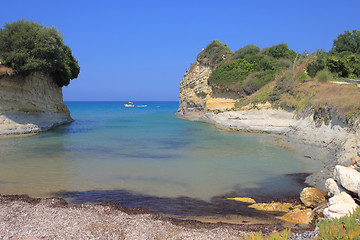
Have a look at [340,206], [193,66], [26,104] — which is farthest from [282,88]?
[193,66]

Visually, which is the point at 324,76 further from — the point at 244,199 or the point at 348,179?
the point at 244,199

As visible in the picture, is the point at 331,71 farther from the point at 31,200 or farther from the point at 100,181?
the point at 31,200

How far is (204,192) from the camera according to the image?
855cm

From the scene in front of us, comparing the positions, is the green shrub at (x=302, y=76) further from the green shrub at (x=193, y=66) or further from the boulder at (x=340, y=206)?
the green shrub at (x=193, y=66)

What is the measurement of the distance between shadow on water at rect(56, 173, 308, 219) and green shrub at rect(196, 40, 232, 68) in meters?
32.1

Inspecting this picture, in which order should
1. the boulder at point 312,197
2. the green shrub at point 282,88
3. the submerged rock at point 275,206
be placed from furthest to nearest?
the green shrub at point 282,88
the boulder at point 312,197
the submerged rock at point 275,206

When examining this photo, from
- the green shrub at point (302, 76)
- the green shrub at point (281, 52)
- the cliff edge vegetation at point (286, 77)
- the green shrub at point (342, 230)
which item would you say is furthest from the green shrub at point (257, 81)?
the green shrub at point (342, 230)

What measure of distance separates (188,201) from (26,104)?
19.7 m

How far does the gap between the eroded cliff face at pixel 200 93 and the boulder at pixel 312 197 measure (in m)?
24.4

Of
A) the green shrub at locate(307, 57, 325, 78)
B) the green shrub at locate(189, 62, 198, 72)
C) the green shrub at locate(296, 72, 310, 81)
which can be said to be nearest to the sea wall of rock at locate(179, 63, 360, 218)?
the green shrub at locate(296, 72, 310, 81)

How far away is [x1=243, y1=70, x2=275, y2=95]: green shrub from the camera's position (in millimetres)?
29234

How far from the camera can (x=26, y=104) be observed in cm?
2234

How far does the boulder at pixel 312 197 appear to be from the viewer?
7.37 metres

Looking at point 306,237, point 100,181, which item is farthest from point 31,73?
point 306,237
